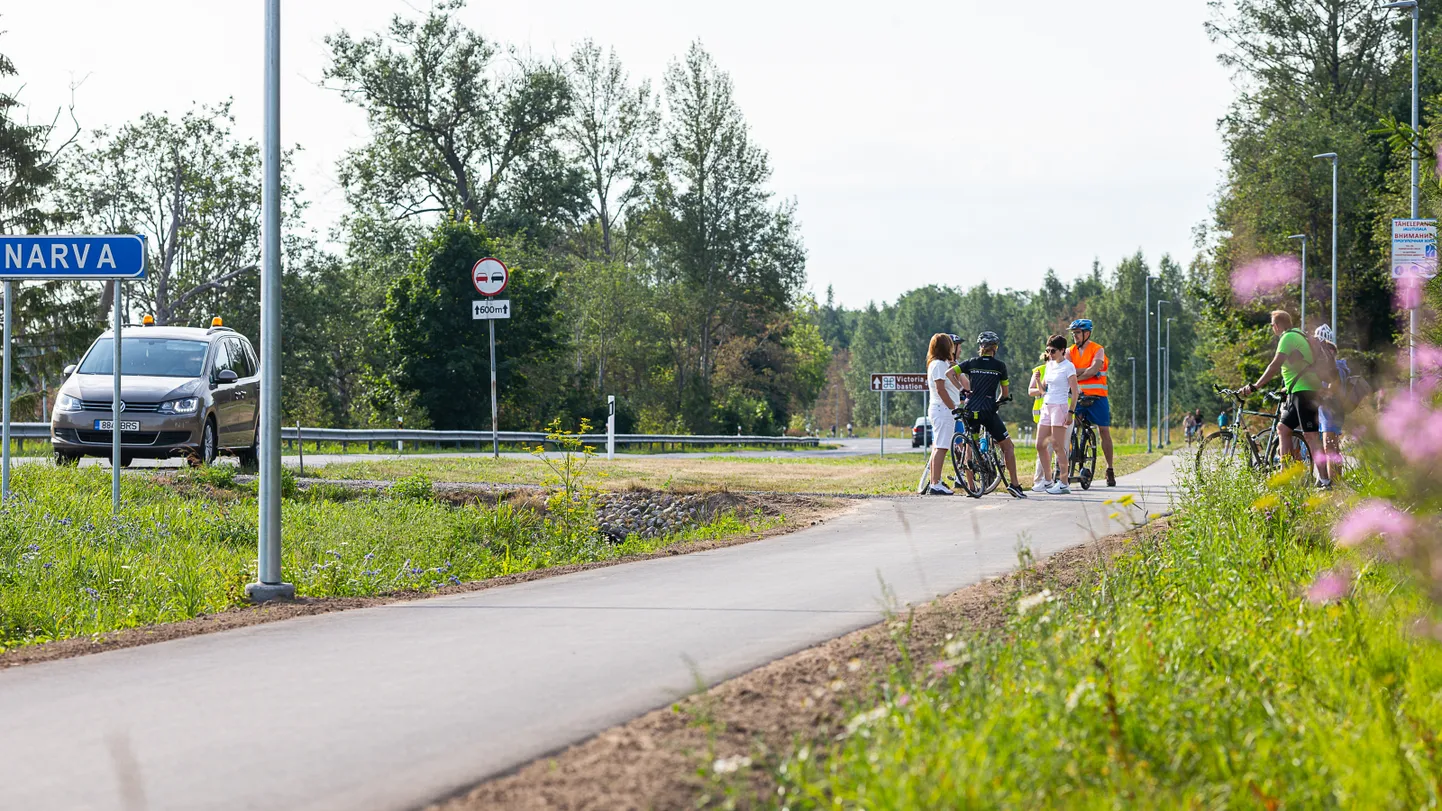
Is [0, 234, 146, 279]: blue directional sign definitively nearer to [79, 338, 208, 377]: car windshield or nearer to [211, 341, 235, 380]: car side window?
[79, 338, 208, 377]: car windshield

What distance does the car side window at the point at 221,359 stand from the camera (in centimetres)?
1748

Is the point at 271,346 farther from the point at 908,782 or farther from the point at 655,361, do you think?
the point at 655,361

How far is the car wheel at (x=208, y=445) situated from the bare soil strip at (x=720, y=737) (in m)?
12.9

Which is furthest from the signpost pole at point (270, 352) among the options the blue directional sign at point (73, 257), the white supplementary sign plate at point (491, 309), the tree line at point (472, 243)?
the tree line at point (472, 243)

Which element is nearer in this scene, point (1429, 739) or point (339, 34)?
point (1429, 739)

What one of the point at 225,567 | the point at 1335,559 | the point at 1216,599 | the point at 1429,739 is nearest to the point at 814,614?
the point at 1216,599

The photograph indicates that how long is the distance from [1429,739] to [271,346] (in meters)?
6.16

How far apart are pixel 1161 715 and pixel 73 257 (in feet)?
31.8

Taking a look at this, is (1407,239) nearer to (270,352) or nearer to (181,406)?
(181,406)

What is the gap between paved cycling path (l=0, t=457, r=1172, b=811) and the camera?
3943mm

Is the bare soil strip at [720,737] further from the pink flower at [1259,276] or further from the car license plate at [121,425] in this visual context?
the car license plate at [121,425]

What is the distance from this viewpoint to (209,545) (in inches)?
435

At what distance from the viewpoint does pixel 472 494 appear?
1567 cm

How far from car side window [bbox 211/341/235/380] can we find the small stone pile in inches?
215
